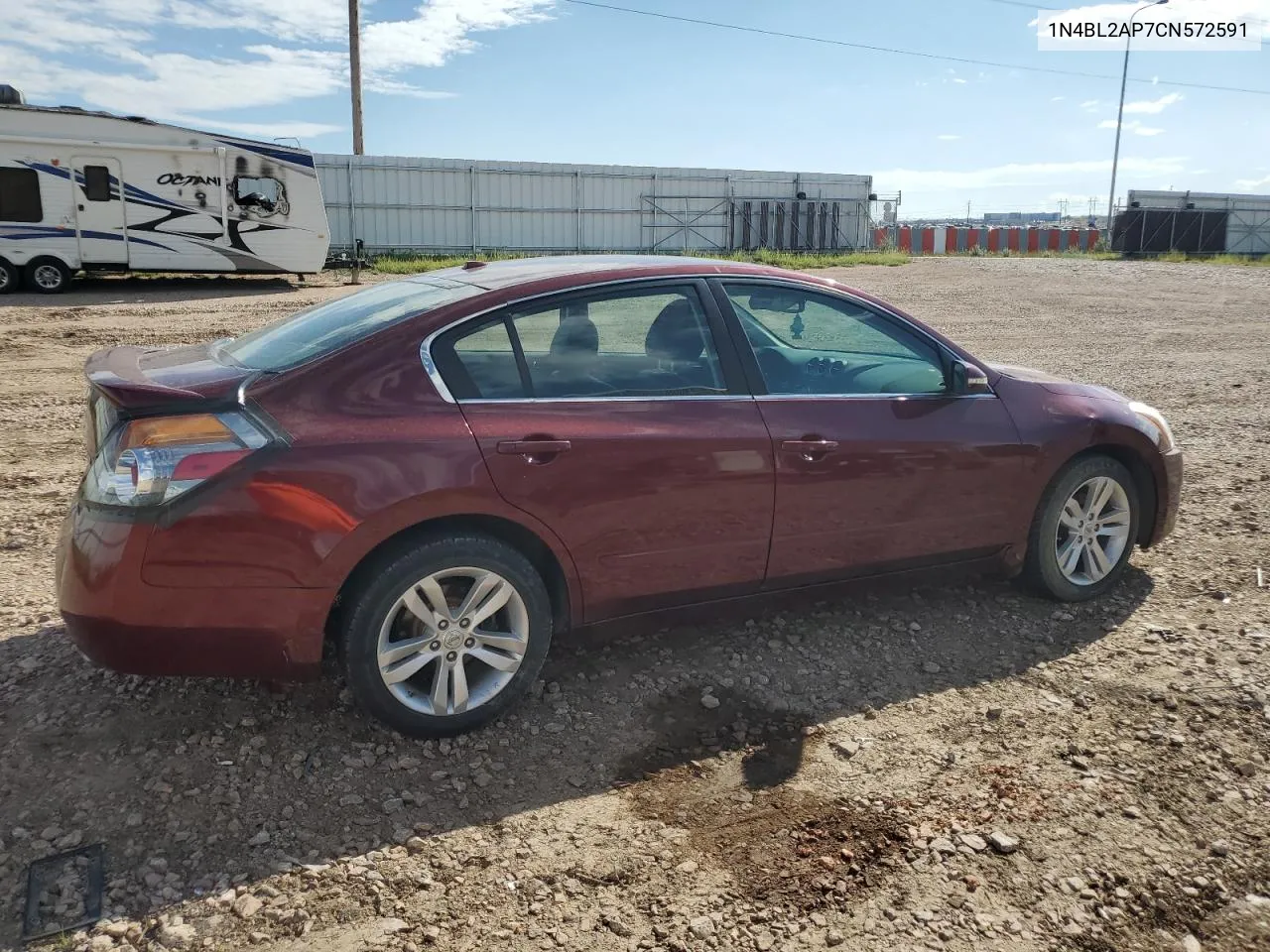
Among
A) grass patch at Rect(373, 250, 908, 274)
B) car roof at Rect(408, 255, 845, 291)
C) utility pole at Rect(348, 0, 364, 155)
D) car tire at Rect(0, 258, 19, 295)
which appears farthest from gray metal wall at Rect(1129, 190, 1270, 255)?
car roof at Rect(408, 255, 845, 291)

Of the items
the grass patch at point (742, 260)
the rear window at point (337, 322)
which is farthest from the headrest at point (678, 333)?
the grass patch at point (742, 260)

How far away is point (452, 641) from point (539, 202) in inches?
1168

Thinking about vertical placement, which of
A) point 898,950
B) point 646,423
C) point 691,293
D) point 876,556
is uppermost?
point 691,293

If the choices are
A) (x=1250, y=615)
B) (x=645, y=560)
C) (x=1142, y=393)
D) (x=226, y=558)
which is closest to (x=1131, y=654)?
(x=1250, y=615)

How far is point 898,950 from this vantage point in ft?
8.53

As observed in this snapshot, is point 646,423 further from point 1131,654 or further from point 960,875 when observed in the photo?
point 1131,654

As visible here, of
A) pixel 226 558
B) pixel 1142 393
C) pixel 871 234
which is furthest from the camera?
pixel 871 234

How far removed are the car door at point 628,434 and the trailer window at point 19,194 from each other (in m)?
17.6

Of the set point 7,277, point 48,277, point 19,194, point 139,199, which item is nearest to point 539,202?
point 139,199

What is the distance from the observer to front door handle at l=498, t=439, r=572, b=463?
343cm

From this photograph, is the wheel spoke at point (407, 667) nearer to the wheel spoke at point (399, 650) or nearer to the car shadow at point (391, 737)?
the wheel spoke at point (399, 650)

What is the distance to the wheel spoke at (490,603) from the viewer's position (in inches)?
136

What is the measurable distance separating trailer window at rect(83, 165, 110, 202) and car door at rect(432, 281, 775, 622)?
57.6 feet

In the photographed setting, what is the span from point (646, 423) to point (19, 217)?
18.0 meters
